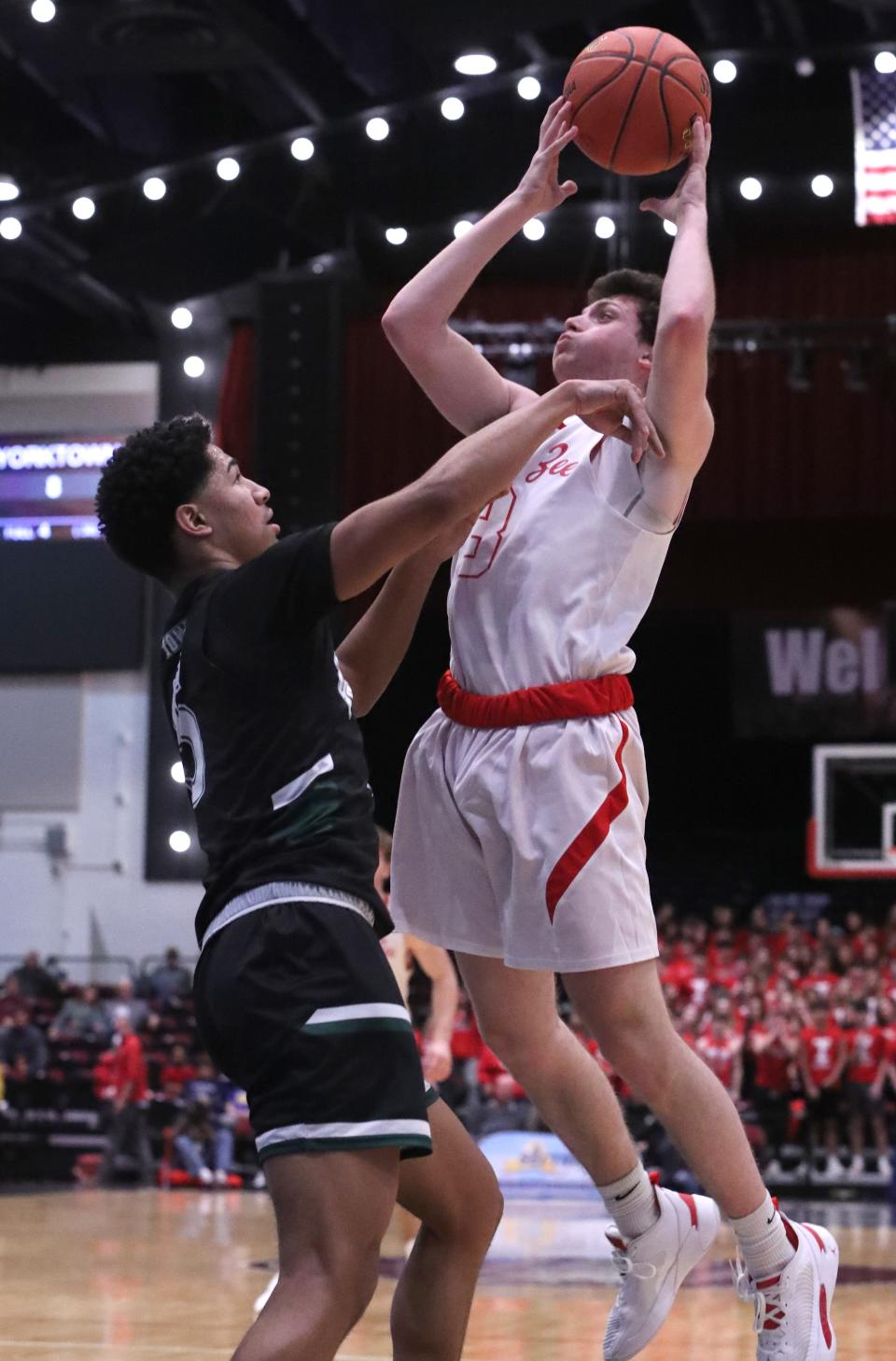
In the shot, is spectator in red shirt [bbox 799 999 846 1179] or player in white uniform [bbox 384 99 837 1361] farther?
spectator in red shirt [bbox 799 999 846 1179]

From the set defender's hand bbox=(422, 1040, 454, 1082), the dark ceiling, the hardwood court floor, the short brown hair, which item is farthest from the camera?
the dark ceiling

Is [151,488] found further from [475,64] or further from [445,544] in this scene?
[475,64]

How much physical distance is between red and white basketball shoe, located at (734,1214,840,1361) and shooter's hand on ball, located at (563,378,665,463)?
161cm

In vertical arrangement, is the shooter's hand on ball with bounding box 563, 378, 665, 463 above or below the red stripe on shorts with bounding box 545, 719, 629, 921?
above

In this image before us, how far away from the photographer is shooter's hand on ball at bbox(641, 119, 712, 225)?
3.66 metres

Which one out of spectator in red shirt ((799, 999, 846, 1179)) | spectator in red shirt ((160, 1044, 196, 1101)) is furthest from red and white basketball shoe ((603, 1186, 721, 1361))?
spectator in red shirt ((160, 1044, 196, 1101))

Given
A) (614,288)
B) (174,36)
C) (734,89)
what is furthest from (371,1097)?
(734,89)

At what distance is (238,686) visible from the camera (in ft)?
9.82

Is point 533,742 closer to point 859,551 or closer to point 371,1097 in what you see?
point 371,1097

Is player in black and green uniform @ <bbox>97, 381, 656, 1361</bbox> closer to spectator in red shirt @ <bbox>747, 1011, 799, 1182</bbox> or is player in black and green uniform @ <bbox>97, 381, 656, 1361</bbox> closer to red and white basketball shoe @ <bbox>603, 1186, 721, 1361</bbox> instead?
red and white basketball shoe @ <bbox>603, 1186, 721, 1361</bbox>

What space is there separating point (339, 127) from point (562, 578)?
37.5ft

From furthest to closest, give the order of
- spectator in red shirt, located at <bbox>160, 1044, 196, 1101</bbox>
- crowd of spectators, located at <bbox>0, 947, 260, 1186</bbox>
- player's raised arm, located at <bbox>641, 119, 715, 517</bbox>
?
spectator in red shirt, located at <bbox>160, 1044, 196, 1101</bbox> → crowd of spectators, located at <bbox>0, 947, 260, 1186</bbox> → player's raised arm, located at <bbox>641, 119, 715, 517</bbox>

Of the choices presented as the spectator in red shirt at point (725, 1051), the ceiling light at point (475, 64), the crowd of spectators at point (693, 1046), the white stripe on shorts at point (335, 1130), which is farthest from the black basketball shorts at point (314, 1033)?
the ceiling light at point (475, 64)

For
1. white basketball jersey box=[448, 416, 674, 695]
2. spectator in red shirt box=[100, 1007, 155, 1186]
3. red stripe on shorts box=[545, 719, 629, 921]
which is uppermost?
white basketball jersey box=[448, 416, 674, 695]
